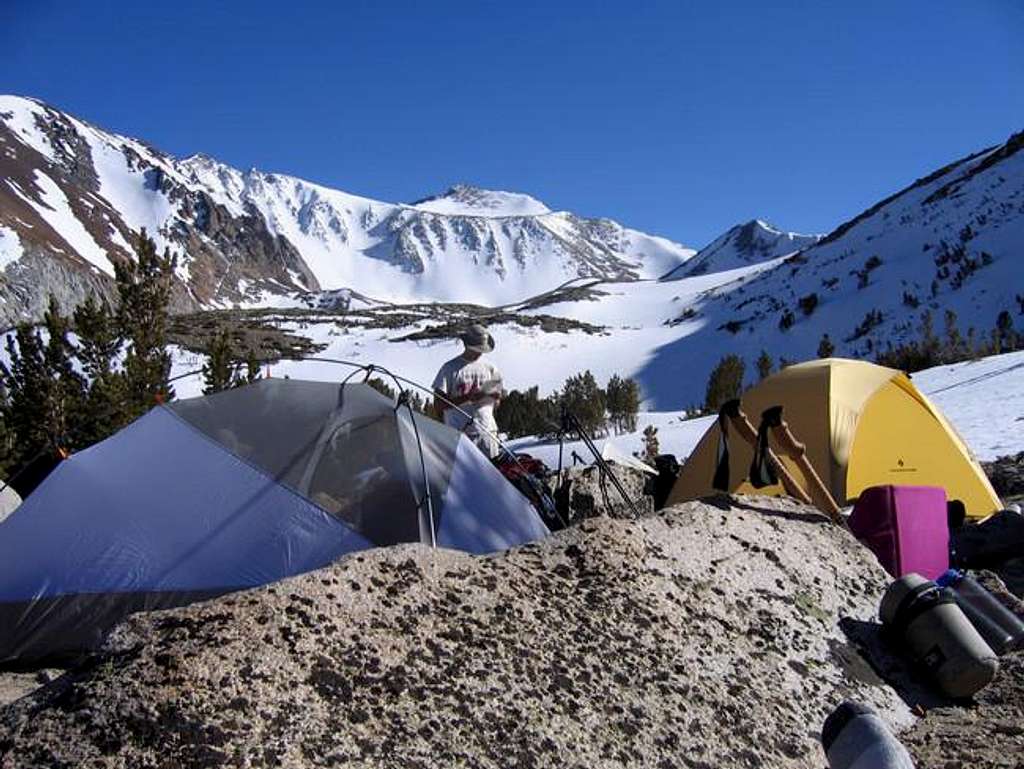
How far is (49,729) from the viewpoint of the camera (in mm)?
1651

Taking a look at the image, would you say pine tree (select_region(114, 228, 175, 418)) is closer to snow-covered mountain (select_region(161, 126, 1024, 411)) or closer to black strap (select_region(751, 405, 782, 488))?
snow-covered mountain (select_region(161, 126, 1024, 411))

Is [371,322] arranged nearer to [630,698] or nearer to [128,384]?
[128,384]

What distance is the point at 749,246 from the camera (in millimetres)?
181500

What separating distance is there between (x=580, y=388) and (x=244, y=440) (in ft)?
61.2

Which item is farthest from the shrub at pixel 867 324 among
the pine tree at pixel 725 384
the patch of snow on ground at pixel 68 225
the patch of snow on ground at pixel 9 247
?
the patch of snow on ground at pixel 68 225

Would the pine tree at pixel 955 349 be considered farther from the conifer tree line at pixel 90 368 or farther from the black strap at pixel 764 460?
the conifer tree line at pixel 90 368

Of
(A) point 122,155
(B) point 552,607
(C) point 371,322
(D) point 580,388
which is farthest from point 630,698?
(A) point 122,155

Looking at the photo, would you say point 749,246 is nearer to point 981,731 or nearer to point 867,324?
Answer: point 867,324

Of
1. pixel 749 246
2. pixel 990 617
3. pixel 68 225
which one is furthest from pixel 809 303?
pixel 749 246

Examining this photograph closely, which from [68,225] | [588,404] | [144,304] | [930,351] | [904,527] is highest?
[68,225]

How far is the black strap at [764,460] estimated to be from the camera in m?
3.56

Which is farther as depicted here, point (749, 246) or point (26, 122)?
point (749, 246)

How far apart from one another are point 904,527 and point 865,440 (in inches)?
104

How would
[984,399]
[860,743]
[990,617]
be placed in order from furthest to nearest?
[984,399] < [990,617] < [860,743]
